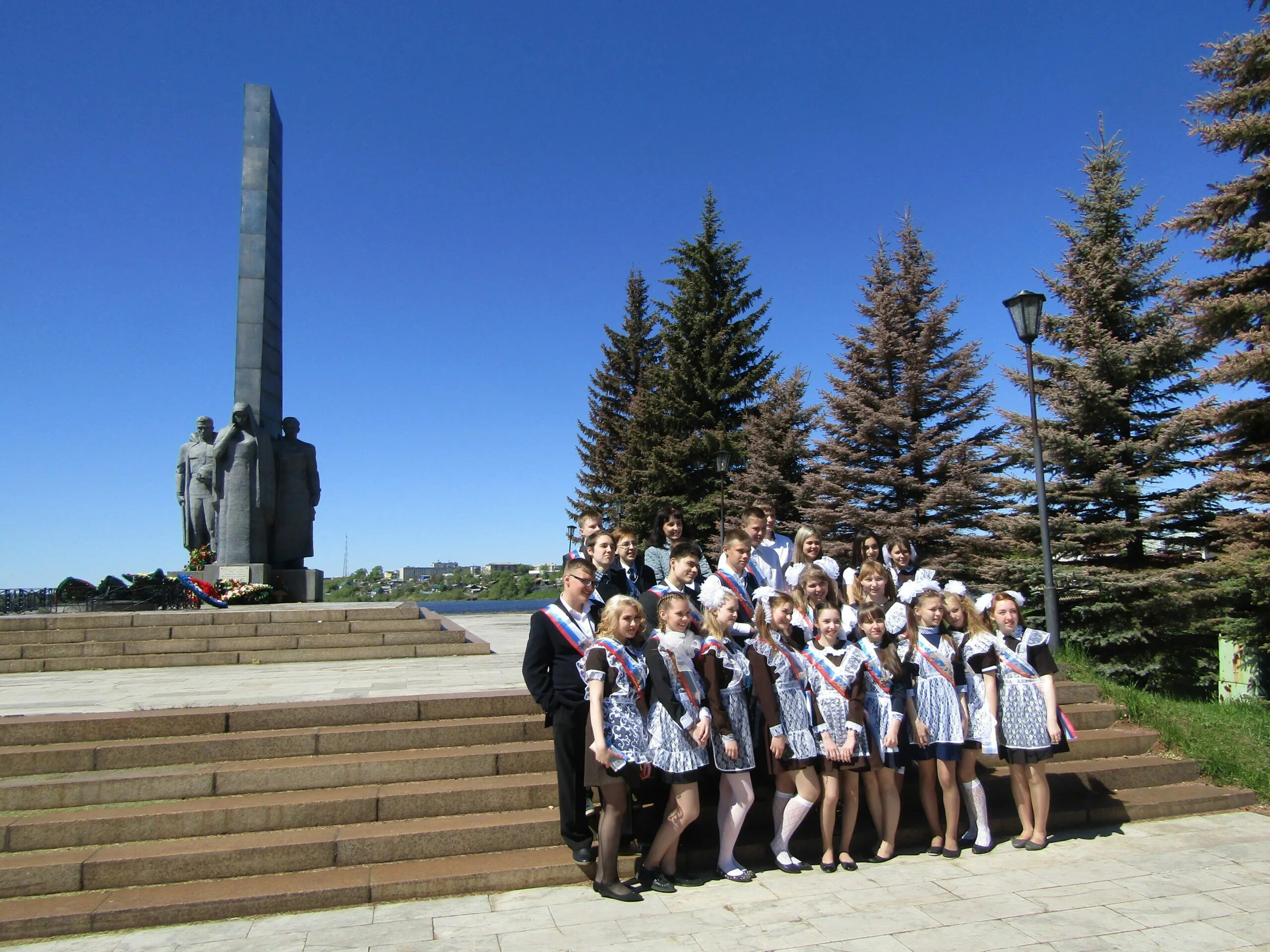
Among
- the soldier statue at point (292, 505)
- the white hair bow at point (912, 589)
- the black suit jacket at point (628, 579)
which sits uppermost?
the soldier statue at point (292, 505)

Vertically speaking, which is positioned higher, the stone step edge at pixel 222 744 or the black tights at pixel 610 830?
the stone step edge at pixel 222 744

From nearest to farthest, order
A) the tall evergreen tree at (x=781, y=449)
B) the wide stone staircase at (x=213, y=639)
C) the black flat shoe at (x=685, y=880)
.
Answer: the black flat shoe at (x=685, y=880), the wide stone staircase at (x=213, y=639), the tall evergreen tree at (x=781, y=449)

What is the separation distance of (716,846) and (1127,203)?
1501 cm

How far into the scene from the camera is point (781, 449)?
74.2 feet

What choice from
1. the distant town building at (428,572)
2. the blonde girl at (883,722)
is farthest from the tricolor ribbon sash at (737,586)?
the distant town building at (428,572)

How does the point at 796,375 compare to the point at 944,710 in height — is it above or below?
above

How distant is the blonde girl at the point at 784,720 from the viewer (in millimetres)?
4559

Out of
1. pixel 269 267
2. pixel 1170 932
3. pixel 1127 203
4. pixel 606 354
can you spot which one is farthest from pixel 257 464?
pixel 606 354

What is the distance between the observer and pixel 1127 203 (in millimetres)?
14703

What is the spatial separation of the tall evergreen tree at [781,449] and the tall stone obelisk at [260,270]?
12471mm

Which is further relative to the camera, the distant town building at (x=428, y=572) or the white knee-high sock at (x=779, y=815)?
the distant town building at (x=428, y=572)

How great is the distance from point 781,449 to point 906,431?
4.38 meters

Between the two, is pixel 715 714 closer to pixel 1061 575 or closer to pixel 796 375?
pixel 1061 575

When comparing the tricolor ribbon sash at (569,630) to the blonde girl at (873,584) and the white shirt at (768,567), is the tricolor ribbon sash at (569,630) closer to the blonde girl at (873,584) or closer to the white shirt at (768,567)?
the white shirt at (768,567)
